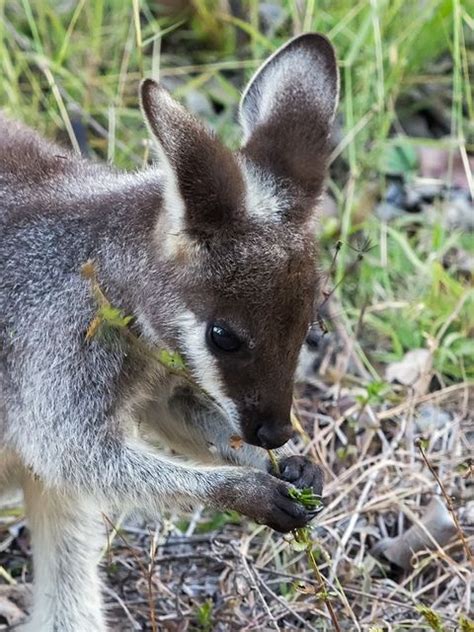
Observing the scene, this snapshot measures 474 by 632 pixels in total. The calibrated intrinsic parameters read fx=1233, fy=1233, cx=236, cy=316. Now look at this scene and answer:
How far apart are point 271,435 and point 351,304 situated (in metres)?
2.20

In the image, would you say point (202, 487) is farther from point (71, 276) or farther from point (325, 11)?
point (325, 11)

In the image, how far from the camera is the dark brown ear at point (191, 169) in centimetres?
301

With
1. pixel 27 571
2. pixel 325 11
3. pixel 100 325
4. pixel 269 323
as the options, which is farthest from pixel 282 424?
pixel 325 11

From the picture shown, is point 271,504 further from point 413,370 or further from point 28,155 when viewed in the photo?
point 413,370

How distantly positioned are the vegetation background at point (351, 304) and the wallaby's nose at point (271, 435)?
0.29m

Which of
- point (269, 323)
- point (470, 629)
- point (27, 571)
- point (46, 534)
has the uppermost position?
point (269, 323)

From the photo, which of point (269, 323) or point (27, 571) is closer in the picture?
point (269, 323)

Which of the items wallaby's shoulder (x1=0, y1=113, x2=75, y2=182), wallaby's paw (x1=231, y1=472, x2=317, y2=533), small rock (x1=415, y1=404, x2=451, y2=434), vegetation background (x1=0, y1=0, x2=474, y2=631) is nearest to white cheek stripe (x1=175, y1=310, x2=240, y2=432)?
wallaby's paw (x1=231, y1=472, x2=317, y2=533)

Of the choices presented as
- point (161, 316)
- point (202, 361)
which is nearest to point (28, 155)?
point (161, 316)

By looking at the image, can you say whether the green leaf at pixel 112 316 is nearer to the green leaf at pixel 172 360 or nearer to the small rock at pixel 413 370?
the green leaf at pixel 172 360

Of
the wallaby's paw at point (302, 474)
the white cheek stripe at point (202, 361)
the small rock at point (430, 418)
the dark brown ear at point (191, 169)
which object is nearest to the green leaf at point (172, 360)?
the white cheek stripe at point (202, 361)

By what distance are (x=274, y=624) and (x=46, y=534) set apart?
78 cm

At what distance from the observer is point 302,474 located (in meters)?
3.47

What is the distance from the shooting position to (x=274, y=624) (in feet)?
12.1
